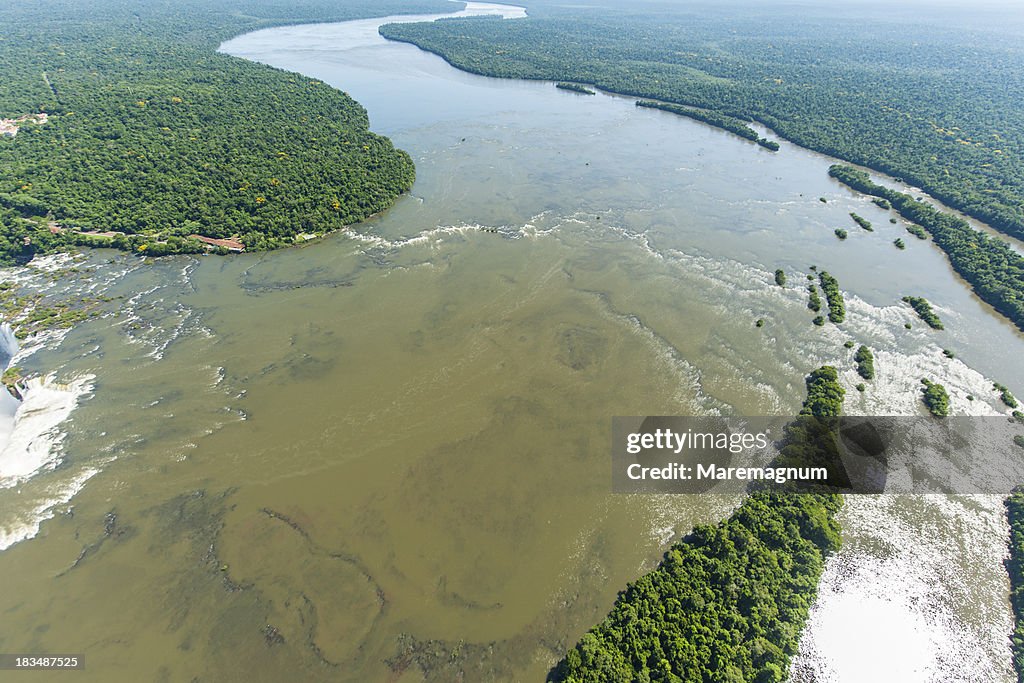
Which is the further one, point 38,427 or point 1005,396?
point 1005,396

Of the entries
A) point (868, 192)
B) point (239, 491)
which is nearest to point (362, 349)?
point (239, 491)

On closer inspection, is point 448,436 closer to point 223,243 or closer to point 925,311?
point 223,243

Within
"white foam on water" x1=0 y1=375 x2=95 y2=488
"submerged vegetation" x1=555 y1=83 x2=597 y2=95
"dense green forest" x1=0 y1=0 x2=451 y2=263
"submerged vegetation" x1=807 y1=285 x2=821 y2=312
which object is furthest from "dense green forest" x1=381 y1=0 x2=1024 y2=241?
"white foam on water" x1=0 y1=375 x2=95 y2=488

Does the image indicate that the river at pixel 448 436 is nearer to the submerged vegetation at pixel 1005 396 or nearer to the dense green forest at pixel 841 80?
the submerged vegetation at pixel 1005 396

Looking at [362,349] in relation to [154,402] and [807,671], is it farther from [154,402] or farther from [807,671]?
[807,671]

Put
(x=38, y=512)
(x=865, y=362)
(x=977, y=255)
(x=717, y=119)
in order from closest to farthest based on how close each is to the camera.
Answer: (x=38, y=512), (x=865, y=362), (x=977, y=255), (x=717, y=119)

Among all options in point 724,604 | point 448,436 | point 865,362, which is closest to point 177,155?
point 448,436
